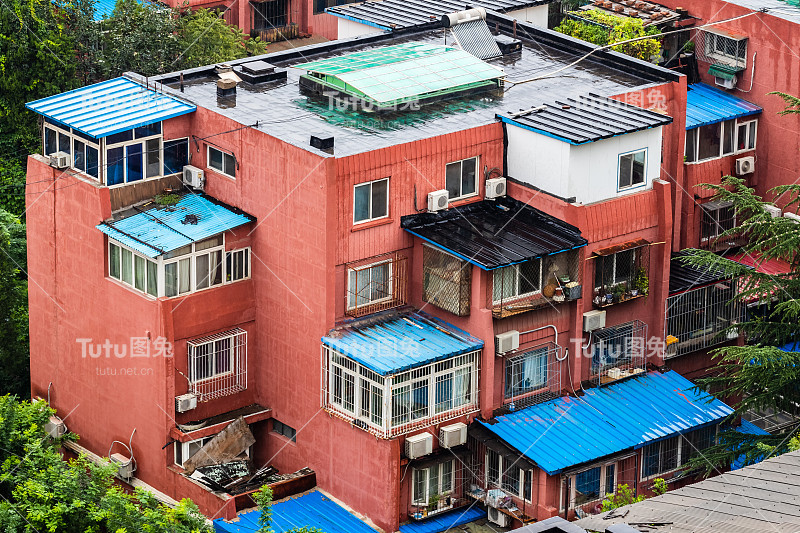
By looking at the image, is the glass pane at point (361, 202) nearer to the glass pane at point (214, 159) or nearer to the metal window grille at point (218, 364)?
the glass pane at point (214, 159)

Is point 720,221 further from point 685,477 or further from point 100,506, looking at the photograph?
point 100,506

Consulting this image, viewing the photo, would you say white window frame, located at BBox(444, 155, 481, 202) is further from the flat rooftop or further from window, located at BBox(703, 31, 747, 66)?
window, located at BBox(703, 31, 747, 66)

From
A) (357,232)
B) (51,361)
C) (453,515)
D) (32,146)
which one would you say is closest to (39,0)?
(32,146)

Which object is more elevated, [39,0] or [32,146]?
[39,0]

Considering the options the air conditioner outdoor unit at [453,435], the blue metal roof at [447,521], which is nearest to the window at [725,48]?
the air conditioner outdoor unit at [453,435]

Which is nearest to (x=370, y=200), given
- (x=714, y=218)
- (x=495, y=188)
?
(x=495, y=188)

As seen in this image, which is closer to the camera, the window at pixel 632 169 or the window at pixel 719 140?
the window at pixel 632 169
